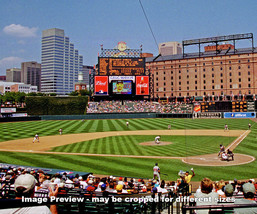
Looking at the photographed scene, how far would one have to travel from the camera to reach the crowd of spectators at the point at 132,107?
8075cm

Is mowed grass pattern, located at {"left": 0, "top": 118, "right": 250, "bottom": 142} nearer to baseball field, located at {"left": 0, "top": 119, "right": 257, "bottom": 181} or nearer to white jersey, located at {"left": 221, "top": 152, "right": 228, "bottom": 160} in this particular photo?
baseball field, located at {"left": 0, "top": 119, "right": 257, "bottom": 181}

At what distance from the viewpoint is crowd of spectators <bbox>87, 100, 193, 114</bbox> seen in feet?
265

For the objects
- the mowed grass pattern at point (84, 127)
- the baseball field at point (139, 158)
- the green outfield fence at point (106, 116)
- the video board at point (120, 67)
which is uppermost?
the video board at point (120, 67)

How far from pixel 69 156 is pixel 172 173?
1181cm

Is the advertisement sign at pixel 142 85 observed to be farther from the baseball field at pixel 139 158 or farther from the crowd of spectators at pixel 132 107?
the baseball field at pixel 139 158

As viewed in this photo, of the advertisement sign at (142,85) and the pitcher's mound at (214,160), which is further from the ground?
the advertisement sign at (142,85)

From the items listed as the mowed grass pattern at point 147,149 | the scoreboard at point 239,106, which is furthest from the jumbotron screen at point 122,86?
the mowed grass pattern at point 147,149

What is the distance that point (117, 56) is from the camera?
8800 centimetres

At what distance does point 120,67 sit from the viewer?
85688mm

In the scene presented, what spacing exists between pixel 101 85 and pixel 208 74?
48896mm

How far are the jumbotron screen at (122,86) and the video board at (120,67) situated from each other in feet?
12.5

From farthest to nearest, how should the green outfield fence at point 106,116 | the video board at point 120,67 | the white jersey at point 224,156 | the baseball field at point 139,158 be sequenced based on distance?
the video board at point 120,67 → the green outfield fence at point 106,116 → the white jersey at point 224,156 → the baseball field at point 139,158

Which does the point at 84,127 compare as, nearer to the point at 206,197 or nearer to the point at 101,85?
the point at 101,85

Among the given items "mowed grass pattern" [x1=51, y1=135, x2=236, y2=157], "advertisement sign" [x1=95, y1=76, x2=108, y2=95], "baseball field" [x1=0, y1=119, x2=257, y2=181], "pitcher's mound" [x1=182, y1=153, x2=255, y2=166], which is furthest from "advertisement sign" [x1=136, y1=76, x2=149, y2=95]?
"pitcher's mound" [x1=182, y1=153, x2=255, y2=166]
